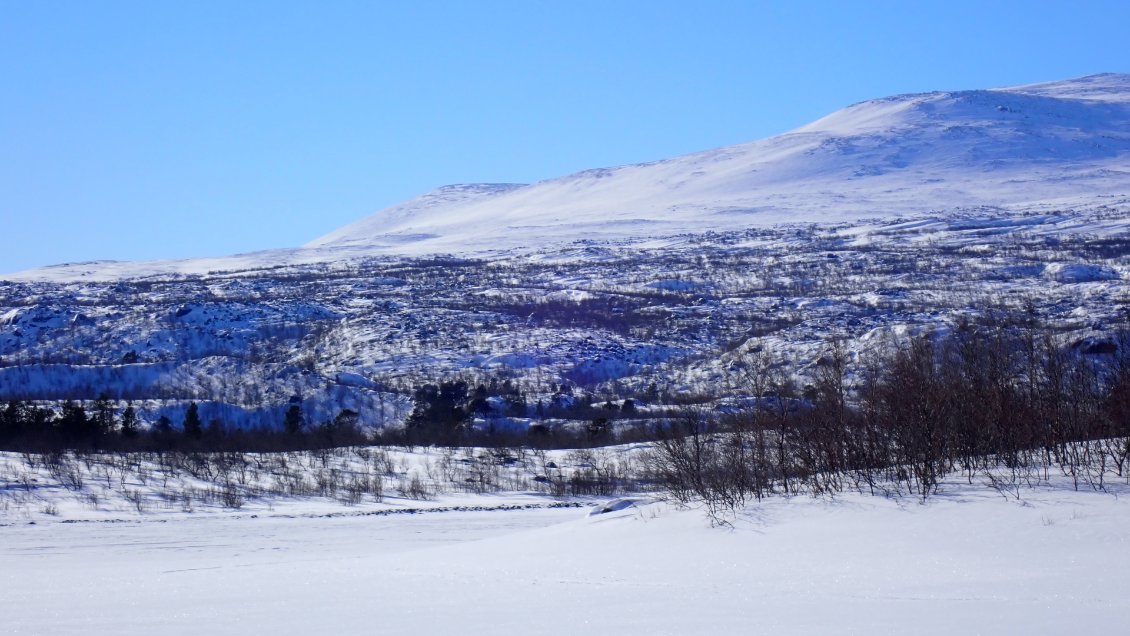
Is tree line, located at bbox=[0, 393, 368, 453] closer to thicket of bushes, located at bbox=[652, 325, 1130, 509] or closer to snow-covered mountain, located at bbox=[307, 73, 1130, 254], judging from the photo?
thicket of bushes, located at bbox=[652, 325, 1130, 509]

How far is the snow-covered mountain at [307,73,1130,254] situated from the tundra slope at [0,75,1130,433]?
809 millimetres

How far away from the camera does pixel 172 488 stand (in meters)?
29.8

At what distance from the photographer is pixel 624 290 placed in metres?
78.6

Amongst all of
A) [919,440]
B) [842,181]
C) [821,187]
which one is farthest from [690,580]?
[842,181]

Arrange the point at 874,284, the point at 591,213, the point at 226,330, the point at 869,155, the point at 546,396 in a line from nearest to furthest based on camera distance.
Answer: the point at 546,396
the point at 226,330
the point at 874,284
the point at 591,213
the point at 869,155

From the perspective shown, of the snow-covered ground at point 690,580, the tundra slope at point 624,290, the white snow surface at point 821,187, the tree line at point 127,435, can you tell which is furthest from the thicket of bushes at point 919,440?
the white snow surface at point 821,187

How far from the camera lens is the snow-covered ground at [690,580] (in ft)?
24.6

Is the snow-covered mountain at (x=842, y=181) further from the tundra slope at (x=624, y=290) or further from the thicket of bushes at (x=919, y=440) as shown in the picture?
the thicket of bushes at (x=919, y=440)

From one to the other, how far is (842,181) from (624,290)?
7051 cm

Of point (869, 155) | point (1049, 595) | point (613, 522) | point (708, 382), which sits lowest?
point (708, 382)

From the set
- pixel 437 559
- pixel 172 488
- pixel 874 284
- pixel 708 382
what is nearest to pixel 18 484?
pixel 172 488

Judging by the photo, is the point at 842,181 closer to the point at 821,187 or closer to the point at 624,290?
the point at 821,187

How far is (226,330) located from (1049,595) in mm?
65245

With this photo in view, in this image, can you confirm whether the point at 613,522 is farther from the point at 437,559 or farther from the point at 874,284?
the point at 874,284
